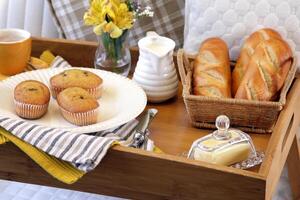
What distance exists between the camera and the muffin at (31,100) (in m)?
0.97

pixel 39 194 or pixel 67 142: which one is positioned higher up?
pixel 67 142

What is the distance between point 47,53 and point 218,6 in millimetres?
365

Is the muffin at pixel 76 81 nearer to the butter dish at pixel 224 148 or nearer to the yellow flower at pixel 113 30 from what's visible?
the yellow flower at pixel 113 30

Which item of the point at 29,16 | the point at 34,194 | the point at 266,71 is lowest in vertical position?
the point at 34,194

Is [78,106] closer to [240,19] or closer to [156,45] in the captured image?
[156,45]

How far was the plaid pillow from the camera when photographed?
1363 mm

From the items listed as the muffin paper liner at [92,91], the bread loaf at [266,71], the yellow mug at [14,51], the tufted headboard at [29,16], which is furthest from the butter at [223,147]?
the tufted headboard at [29,16]

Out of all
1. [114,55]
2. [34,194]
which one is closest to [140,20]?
A: [114,55]

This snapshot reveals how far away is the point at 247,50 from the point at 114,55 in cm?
26

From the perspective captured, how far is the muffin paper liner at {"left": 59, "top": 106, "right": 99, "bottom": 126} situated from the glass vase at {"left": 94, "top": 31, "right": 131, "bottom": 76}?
191mm

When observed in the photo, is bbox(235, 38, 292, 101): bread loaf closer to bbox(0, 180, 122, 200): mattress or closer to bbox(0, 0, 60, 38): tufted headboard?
bbox(0, 180, 122, 200): mattress

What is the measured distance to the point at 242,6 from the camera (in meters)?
1.17

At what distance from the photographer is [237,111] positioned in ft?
3.23

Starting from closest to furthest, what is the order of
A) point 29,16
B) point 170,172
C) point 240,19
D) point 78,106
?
point 170,172
point 78,106
point 240,19
point 29,16
